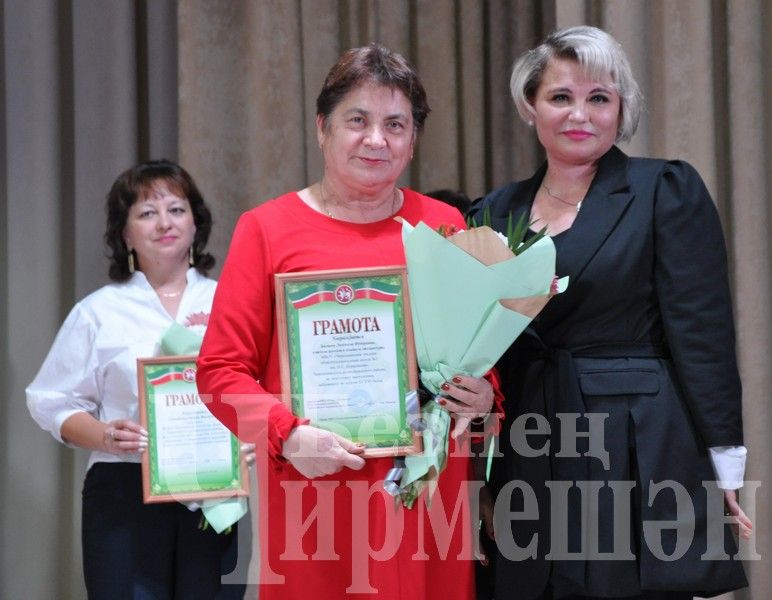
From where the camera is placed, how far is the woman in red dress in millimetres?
2232

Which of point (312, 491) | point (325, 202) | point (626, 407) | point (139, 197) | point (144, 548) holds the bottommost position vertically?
point (144, 548)

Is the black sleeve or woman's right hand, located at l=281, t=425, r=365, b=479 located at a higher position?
the black sleeve

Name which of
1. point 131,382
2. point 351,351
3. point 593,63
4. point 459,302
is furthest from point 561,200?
point 131,382

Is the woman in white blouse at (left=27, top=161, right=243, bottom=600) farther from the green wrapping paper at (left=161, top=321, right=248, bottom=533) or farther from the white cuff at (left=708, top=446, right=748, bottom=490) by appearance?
the white cuff at (left=708, top=446, right=748, bottom=490)

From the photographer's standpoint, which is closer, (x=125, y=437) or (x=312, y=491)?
(x=312, y=491)

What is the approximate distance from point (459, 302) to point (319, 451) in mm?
395

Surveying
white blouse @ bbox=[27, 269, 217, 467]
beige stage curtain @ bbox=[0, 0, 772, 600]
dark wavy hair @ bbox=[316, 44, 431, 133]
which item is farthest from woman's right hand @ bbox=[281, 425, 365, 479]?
beige stage curtain @ bbox=[0, 0, 772, 600]

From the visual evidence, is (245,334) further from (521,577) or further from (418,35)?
(418,35)

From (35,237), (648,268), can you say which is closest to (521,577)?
(648,268)

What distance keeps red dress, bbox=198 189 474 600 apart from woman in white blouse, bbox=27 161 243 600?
1044mm

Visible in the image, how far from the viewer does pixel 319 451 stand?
6.94ft

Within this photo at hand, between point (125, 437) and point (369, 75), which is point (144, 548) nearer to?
point (125, 437)

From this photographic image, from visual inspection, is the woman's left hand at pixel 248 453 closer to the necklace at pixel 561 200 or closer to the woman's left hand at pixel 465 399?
the woman's left hand at pixel 465 399

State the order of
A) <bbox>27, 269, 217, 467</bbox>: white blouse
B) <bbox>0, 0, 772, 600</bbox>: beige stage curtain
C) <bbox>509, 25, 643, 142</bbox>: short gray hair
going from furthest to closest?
<bbox>0, 0, 772, 600</bbox>: beige stage curtain < <bbox>27, 269, 217, 467</bbox>: white blouse < <bbox>509, 25, 643, 142</bbox>: short gray hair
